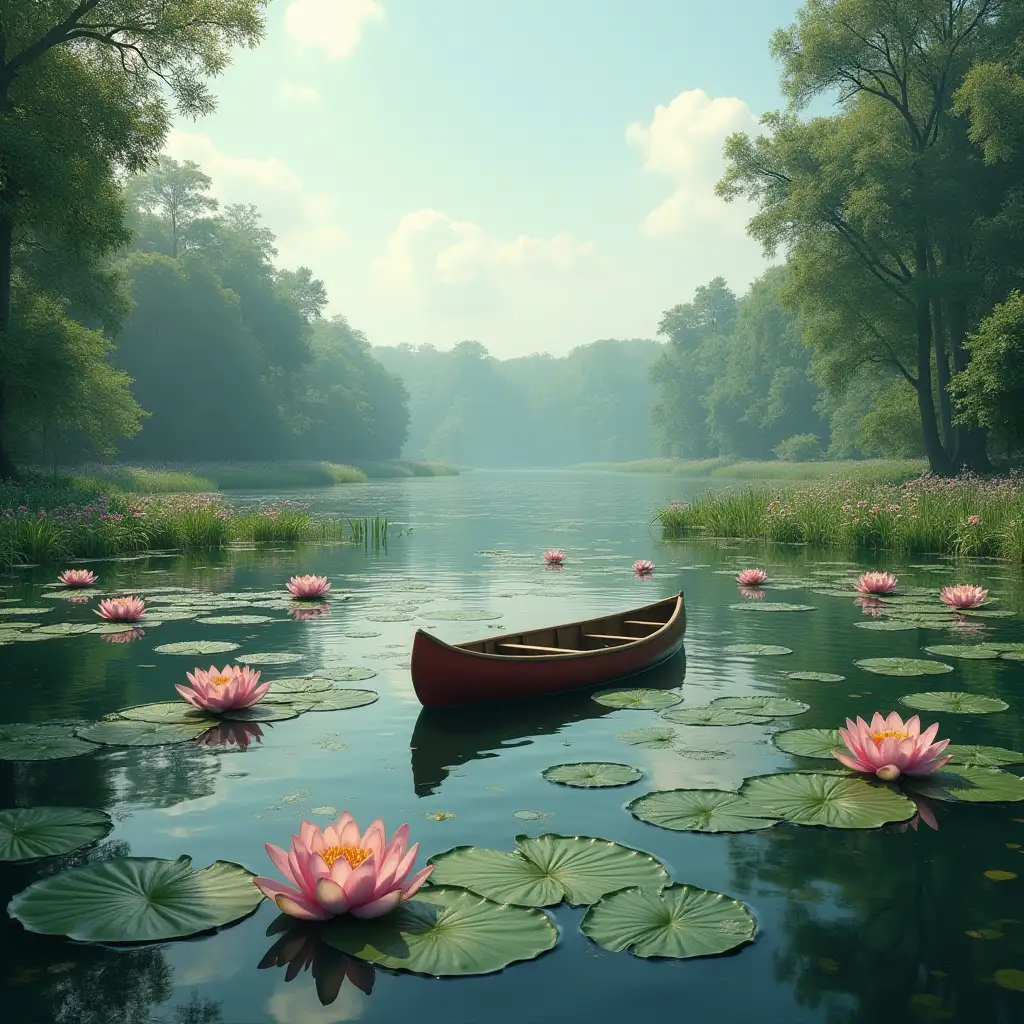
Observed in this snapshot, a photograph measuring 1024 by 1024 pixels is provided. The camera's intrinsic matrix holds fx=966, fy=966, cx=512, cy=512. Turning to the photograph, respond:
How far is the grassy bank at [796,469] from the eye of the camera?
36.1 m

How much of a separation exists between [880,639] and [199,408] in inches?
2080

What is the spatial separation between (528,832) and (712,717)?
2.47 metres

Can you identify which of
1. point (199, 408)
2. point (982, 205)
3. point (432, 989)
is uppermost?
point (982, 205)

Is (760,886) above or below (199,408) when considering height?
below

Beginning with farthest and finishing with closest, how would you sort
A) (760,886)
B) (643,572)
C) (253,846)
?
(643,572), (253,846), (760,886)

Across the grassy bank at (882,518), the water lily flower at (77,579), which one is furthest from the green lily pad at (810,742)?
the grassy bank at (882,518)

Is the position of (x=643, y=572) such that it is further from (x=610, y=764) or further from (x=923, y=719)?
(x=610, y=764)

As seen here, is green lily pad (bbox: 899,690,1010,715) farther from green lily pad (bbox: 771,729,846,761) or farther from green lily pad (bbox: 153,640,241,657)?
green lily pad (bbox: 153,640,241,657)

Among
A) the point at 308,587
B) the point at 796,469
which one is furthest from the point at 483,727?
the point at 796,469

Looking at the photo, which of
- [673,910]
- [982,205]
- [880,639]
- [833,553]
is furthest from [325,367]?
[673,910]

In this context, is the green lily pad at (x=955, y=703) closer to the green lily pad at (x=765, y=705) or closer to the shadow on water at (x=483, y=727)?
the green lily pad at (x=765, y=705)

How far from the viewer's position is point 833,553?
18719 millimetres

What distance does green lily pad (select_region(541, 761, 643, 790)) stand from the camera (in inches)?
207

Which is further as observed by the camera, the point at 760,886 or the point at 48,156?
the point at 48,156
